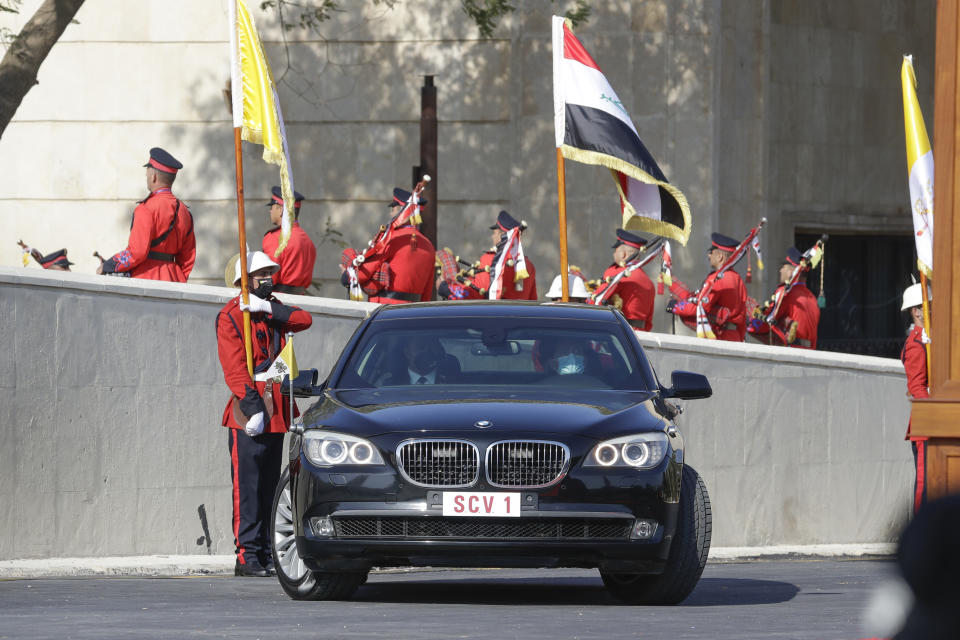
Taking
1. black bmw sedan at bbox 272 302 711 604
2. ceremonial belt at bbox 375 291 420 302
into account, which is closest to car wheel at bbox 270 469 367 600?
black bmw sedan at bbox 272 302 711 604

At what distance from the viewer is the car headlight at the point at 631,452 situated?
330 inches

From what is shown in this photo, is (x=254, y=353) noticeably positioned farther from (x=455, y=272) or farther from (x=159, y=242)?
(x=455, y=272)

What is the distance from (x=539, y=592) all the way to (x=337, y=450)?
226 cm

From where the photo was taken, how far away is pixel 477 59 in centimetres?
2325

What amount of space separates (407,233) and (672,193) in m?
4.93

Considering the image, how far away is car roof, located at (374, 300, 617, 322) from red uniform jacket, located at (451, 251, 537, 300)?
8.27 metres

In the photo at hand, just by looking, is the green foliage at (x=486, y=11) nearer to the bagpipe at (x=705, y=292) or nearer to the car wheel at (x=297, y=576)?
the bagpipe at (x=705, y=292)

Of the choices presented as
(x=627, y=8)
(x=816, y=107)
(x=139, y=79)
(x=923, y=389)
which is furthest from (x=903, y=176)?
(x=923, y=389)

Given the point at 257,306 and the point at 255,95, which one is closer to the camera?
the point at 257,306

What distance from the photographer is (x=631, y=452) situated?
8.46m

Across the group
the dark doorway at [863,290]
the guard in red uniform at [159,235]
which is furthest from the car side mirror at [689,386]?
the dark doorway at [863,290]

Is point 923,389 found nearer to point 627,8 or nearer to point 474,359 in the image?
point 474,359

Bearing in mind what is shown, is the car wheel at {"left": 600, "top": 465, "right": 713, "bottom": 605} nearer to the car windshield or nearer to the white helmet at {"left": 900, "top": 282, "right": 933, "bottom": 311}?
the car windshield

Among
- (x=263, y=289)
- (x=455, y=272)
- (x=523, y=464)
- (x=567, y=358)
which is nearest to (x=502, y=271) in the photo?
(x=455, y=272)
